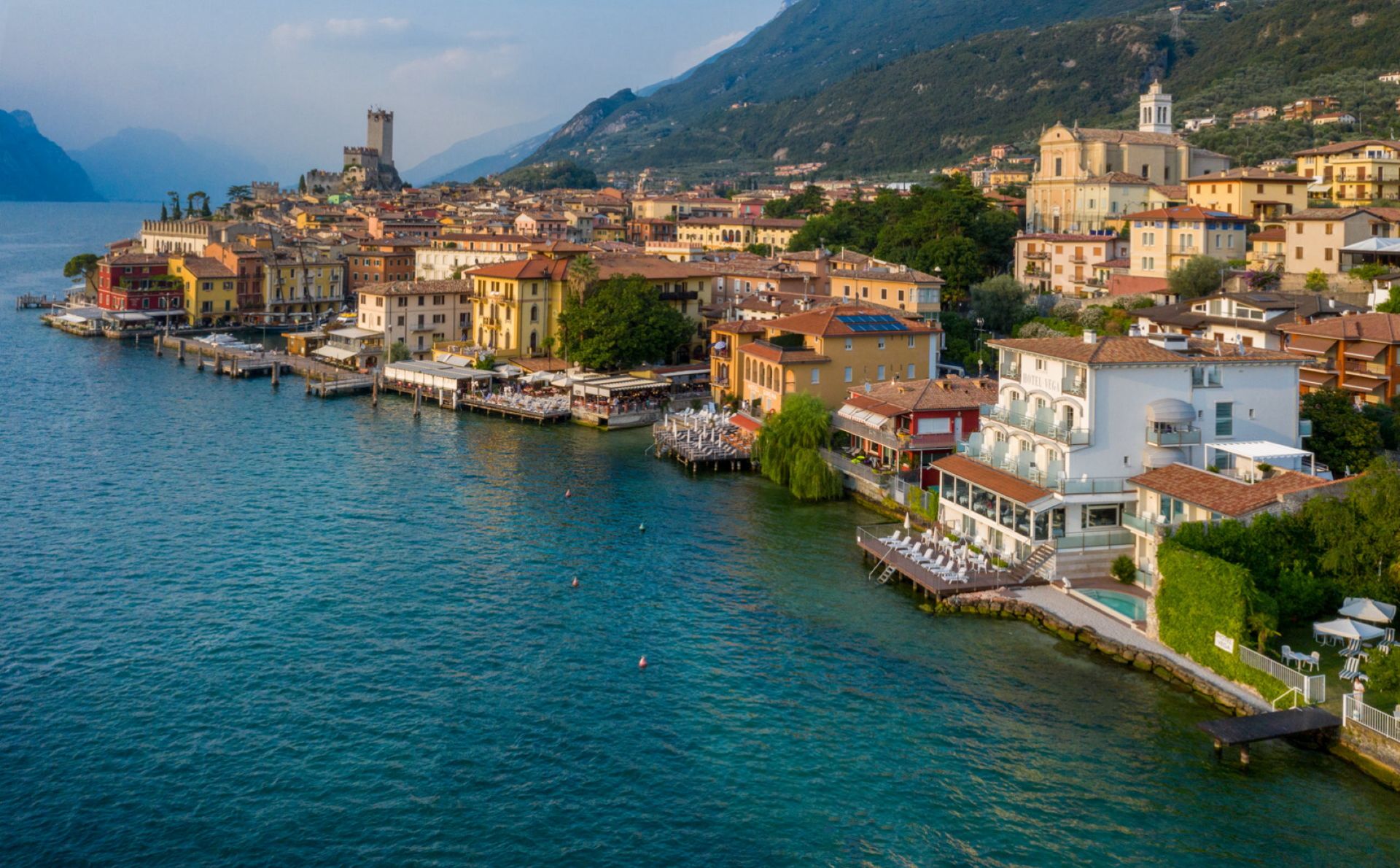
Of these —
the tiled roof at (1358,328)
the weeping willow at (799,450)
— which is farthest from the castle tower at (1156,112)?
the weeping willow at (799,450)

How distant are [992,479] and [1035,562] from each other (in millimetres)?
2929

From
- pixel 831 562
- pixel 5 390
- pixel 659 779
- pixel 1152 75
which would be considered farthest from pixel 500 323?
pixel 1152 75

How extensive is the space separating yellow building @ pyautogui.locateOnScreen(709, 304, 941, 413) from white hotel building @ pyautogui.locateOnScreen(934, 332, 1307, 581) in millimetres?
15368

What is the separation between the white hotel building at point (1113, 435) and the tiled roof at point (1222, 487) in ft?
2.49

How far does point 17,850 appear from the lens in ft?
57.4

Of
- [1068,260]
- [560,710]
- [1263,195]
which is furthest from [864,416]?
[1263,195]

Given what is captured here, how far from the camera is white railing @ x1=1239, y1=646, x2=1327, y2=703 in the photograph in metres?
21.1

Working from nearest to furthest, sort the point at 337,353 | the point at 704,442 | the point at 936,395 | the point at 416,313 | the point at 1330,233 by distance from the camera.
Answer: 1. the point at 936,395
2. the point at 704,442
3. the point at 1330,233
4. the point at 337,353
5. the point at 416,313

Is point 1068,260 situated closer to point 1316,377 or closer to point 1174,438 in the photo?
point 1316,377

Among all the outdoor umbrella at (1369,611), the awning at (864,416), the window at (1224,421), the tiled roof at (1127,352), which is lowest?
the outdoor umbrella at (1369,611)

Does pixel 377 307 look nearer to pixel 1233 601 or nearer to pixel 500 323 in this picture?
pixel 500 323

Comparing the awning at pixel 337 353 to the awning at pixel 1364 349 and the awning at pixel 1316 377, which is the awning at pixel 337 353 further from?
the awning at pixel 1364 349

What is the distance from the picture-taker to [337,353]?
228 ft

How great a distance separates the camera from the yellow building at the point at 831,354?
151 ft
